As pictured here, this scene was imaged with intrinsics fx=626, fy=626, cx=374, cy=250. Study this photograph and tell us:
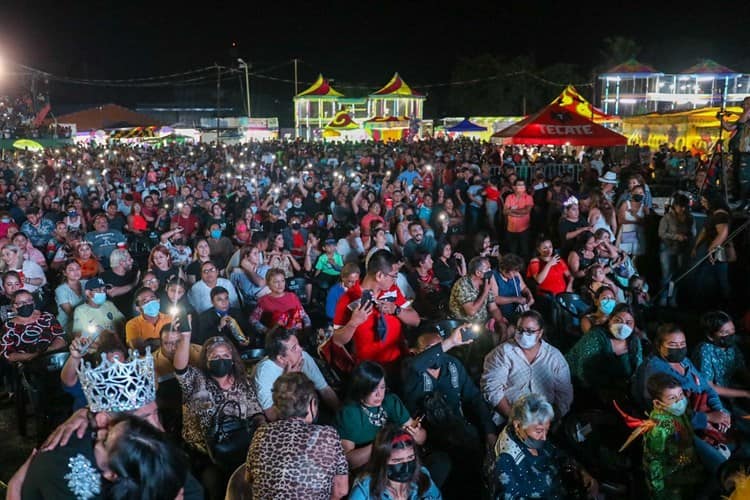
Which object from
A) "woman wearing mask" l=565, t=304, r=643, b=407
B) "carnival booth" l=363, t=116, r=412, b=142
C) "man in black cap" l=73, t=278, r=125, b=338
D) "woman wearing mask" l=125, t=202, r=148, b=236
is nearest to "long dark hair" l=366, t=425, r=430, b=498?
"woman wearing mask" l=565, t=304, r=643, b=407

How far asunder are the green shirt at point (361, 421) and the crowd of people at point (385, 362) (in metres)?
0.01

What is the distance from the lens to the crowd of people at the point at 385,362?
3102 mm

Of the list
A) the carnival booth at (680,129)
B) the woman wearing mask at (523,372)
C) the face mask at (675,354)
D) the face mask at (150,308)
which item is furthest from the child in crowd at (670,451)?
the carnival booth at (680,129)

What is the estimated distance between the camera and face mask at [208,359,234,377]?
398 cm

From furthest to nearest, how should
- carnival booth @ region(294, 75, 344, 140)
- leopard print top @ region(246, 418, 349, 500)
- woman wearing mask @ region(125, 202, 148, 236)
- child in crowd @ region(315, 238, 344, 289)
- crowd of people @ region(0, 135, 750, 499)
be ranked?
carnival booth @ region(294, 75, 344, 140), woman wearing mask @ region(125, 202, 148, 236), child in crowd @ region(315, 238, 344, 289), crowd of people @ region(0, 135, 750, 499), leopard print top @ region(246, 418, 349, 500)

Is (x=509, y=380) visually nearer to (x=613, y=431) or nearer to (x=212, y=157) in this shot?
(x=613, y=431)

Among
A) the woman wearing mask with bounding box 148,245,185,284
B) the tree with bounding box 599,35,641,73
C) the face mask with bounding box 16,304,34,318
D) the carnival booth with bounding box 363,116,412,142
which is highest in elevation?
the tree with bounding box 599,35,641,73

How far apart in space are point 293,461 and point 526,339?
2.15m

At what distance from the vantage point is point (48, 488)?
8.47 feet

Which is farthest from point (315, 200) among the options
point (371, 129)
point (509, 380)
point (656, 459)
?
point (371, 129)

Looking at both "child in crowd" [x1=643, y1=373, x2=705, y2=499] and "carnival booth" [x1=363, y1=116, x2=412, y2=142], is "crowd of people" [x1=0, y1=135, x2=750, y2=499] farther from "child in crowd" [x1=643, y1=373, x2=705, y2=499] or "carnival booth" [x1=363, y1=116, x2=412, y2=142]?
"carnival booth" [x1=363, y1=116, x2=412, y2=142]

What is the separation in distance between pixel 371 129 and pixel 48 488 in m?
42.5

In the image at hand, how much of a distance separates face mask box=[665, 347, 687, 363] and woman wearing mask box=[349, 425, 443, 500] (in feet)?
7.08

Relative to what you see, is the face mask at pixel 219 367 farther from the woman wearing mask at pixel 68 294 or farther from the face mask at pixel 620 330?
the face mask at pixel 620 330
